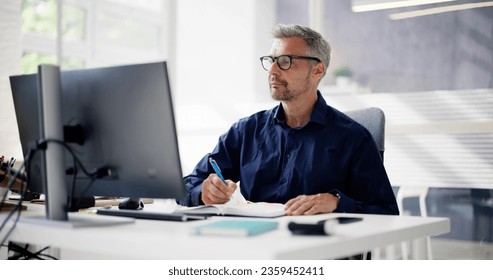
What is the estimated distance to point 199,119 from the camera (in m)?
4.46

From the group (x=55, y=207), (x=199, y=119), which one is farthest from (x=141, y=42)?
(x=55, y=207)

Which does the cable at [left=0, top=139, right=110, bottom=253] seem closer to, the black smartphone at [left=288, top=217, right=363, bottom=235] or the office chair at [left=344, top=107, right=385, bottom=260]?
the black smartphone at [left=288, top=217, right=363, bottom=235]

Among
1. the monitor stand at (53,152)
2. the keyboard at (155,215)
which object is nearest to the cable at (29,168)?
the monitor stand at (53,152)

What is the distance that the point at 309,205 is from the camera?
169 centimetres

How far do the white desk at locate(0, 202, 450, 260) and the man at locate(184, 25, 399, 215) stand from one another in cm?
44

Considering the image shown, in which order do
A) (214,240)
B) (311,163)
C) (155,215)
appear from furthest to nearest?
(311,163) < (155,215) < (214,240)

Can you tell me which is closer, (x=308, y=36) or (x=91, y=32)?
(x=308, y=36)

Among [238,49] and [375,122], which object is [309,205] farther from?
[238,49]

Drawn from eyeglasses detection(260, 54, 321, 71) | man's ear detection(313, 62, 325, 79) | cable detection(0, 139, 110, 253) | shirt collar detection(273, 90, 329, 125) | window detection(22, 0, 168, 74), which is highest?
window detection(22, 0, 168, 74)

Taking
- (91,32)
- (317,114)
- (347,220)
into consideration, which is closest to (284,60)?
(317,114)

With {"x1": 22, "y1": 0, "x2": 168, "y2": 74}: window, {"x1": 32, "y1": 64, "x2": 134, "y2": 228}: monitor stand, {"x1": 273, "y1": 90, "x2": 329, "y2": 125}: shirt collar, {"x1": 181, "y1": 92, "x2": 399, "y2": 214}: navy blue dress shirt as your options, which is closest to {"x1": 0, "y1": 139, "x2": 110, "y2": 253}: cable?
{"x1": 32, "y1": 64, "x2": 134, "y2": 228}: monitor stand

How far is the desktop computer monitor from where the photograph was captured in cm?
139

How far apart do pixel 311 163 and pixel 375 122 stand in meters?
0.33

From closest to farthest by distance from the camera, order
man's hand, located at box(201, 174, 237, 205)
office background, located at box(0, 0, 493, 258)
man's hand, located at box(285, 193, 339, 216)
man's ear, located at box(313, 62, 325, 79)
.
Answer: man's hand, located at box(285, 193, 339, 216) → man's hand, located at box(201, 174, 237, 205) → man's ear, located at box(313, 62, 325, 79) → office background, located at box(0, 0, 493, 258)
